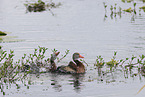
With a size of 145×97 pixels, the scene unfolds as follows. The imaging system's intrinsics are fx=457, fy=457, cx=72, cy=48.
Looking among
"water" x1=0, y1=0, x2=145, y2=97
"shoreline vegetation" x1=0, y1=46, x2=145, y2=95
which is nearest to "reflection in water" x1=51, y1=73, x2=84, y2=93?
"water" x1=0, y1=0, x2=145, y2=97

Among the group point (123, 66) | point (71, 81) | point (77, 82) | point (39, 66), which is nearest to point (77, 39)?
point (123, 66)

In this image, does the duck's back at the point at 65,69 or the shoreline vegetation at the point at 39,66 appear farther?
the duck's back at the point at 65,69

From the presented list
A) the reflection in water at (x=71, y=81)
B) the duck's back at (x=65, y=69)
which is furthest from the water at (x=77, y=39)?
the duck's back at (x=65, y=69)

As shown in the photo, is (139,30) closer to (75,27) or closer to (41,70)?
(75,27)

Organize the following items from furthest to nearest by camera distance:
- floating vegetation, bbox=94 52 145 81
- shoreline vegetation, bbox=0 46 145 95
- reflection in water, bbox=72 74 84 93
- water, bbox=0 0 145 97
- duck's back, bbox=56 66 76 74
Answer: duck's back, bbox=56 66 76 74
floating vegetation, bbox=94 52 145 81
shoreline vegetation, bbox=0 46 145 95
reflection in water, bbox=72 74 84 93
water, bbox=0 0 145 97

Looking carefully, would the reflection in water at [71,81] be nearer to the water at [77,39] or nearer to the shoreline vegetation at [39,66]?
the water at [77,39]

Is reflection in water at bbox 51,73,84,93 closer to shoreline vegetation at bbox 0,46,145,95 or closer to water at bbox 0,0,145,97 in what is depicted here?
water at bbox 0,0,145,97

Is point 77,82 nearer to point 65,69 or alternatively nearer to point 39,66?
point 65,69

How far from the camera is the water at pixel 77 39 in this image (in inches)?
510

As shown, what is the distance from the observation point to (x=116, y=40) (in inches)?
797

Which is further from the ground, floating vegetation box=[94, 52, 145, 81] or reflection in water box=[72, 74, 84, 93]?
floating vegetation box=[94, 52, 145, 81]

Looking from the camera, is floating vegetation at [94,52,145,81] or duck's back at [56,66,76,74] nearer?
floating vegetation at [94,52,145,81]

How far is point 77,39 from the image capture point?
20.5 metres

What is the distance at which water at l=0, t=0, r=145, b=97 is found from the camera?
42.5ft
